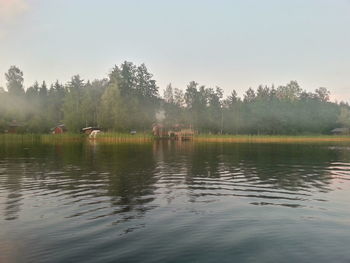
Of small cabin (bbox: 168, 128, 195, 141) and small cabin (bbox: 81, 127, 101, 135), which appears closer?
small cabin (bbox: 168, 128, 195, 141)

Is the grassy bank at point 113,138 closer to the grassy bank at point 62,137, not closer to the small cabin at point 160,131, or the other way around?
the grassy bank at point 62,137

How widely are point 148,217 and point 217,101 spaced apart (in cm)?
15792

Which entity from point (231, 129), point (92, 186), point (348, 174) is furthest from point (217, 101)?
point (92, 186)

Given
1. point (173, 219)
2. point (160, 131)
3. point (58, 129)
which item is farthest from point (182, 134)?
point (173, 219)

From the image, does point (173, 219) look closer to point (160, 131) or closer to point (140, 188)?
point (140, 188)

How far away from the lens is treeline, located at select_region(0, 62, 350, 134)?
133m

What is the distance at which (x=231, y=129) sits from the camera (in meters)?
157

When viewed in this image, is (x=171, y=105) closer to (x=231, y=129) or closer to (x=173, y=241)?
(x=231, y=129)

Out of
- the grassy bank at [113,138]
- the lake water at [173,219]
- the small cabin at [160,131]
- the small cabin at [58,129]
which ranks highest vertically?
the small cabin at [58,129]

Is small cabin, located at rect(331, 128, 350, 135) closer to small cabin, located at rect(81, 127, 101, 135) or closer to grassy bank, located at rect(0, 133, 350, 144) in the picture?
grassy bank, located at rect(0, 133, 350, 144)

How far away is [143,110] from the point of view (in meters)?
160

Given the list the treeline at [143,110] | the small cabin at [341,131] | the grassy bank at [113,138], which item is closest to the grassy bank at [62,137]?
the grassy bank at [113,138]

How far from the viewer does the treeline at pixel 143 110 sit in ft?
435

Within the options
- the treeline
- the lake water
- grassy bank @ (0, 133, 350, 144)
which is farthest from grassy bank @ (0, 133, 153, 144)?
the lake water
